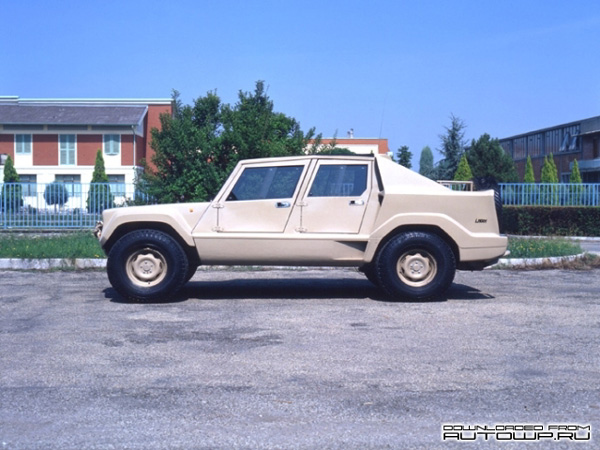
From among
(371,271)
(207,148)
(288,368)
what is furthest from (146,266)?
(207,148)

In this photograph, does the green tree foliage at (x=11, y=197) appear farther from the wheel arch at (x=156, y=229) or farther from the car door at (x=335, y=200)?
the car door at (x=335, y=200)

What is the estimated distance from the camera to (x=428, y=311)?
331 inches

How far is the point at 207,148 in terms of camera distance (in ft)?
58.1

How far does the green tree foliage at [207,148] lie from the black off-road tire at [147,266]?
8.50 meters

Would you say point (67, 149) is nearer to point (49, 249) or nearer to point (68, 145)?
point (68, 145)

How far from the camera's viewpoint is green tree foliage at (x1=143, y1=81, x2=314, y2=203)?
17.7m

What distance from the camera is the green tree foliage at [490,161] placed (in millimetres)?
38000

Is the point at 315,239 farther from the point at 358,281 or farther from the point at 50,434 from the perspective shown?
the point at 50,434

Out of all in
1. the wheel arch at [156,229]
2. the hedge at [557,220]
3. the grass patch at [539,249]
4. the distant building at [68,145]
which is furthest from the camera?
the distant building at [68,145]

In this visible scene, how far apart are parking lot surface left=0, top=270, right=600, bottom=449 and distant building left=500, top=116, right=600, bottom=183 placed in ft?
139

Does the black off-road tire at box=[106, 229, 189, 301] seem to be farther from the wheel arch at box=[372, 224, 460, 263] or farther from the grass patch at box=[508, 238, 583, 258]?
the grass patch at box=[508, 238, 583, 258]

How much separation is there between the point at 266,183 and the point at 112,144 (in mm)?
42652

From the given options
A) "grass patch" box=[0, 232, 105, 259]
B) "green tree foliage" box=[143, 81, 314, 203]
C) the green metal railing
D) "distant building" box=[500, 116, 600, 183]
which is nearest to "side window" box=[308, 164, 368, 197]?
"grass patch" box=[0, 232, 105, 259]

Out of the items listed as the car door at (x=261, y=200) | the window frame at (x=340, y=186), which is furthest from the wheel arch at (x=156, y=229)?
the window frame at (x=340, y=186)
